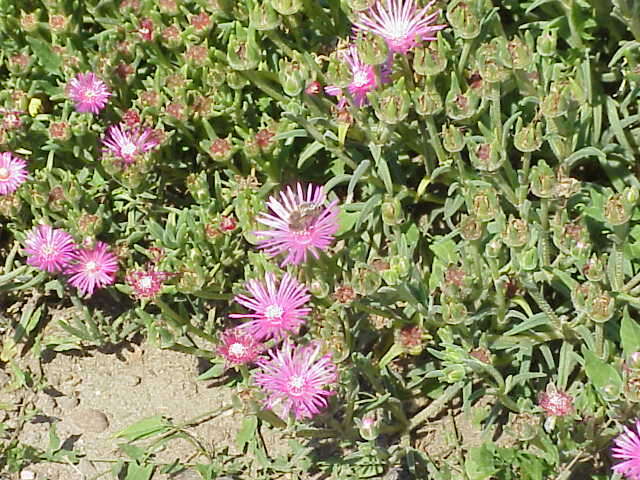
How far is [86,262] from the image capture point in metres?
2.79

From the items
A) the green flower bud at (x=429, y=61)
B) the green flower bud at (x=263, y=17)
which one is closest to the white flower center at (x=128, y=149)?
the green flower bud at (x=263, y=17)

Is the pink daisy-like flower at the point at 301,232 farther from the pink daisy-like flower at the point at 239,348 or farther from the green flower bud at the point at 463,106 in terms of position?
the green flower bud at the point at 463,106

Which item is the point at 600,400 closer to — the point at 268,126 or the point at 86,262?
the point at 268,126

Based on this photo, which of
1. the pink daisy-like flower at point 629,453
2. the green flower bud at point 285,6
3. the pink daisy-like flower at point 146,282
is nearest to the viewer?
the pink daisy-like flower at point 629,453

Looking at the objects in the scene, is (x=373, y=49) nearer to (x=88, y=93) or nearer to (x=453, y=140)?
(x=453, y=140)

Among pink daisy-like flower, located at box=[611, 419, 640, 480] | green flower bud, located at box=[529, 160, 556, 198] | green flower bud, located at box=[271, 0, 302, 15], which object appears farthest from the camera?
green flower bud, located at box=[271, 0, 302, 15]

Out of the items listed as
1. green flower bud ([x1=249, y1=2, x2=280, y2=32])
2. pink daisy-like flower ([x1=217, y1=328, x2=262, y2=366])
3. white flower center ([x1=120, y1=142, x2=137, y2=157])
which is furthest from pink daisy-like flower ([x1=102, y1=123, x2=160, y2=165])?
pink daisy-like flower ([x1=217, y1=328, x2=262, y2=366])

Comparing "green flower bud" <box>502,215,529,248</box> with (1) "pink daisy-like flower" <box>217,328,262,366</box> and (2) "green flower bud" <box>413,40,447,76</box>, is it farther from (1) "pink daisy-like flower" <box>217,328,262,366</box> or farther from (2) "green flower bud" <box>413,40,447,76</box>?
(1) "pink daisy-like flower" <box>217,328,262,366</box>

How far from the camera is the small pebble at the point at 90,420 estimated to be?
111 inches

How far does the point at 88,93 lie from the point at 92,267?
52 centimetres

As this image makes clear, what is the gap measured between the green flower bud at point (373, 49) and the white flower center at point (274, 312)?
0.60m

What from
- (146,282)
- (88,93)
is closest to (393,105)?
(146,282)

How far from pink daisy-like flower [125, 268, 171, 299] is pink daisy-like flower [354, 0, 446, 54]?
818 millimetres

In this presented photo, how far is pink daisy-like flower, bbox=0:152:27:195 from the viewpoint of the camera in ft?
9.32
